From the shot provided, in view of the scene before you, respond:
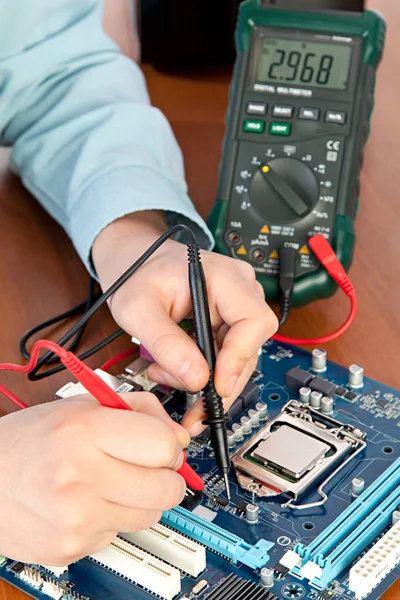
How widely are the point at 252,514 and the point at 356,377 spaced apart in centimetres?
23

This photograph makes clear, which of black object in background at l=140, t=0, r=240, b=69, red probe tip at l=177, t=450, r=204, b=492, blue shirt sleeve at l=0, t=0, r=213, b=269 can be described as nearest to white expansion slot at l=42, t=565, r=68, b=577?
red probe tip at l=177, t=450, r=204, b=492

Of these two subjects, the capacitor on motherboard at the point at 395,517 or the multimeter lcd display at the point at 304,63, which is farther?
the multimeter lcd display at the point at 304,63

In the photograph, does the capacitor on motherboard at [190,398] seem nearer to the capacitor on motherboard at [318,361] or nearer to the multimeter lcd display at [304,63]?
the capacitor on motherboard at [318,361]

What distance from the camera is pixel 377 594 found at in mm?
742

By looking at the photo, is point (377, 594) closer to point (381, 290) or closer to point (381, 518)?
point (381, 518)

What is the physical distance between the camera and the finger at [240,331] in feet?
2.70

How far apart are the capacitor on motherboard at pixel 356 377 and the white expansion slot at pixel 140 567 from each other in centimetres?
32

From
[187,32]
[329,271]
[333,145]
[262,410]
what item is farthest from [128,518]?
[187,32]

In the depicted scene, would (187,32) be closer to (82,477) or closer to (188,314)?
(188,314)

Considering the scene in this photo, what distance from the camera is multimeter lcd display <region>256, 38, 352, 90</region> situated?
1.13 meters

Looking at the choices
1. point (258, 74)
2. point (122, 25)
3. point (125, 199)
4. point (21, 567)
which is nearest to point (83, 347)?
point (125, 199)

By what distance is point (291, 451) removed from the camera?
86 centimetres

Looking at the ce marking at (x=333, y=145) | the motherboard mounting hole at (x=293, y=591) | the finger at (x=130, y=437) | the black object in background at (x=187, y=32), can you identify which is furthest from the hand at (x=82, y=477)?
the black object in background at (x=187, y=32)

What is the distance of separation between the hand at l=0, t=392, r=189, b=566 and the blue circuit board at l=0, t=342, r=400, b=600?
43 millimetres
